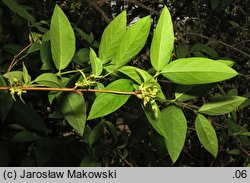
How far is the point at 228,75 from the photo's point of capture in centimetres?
38

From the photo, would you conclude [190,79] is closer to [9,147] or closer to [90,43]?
[90,43]

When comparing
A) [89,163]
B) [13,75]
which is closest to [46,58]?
[13,75]

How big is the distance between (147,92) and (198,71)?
6 cm

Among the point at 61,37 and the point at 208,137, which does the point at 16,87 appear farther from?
the point at 208,137

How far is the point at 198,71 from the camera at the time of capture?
1.30 ft

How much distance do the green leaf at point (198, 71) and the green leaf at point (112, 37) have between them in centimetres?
8

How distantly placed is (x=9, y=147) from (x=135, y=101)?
22.4 inches

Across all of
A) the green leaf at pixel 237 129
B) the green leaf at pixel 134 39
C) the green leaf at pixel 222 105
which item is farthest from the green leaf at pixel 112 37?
the green leaf at pixel 237 129

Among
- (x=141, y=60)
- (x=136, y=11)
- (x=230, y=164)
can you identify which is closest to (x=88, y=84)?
(x=141, y=60)

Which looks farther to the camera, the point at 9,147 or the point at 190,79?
the point at 9,147

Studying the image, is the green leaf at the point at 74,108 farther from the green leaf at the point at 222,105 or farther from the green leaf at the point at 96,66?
the green leaf at the point at 222,105

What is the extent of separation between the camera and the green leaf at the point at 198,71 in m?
0.39
